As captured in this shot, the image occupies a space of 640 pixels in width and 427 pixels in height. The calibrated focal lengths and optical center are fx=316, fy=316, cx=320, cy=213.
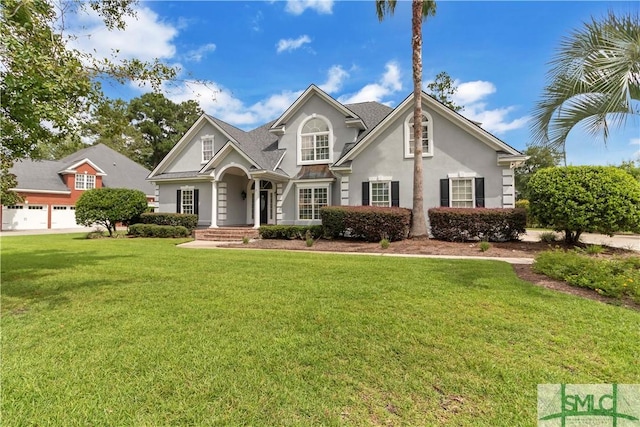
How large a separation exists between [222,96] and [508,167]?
1286 centimetres

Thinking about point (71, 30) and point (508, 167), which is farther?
point (508, 167)

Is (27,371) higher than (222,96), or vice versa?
(222,96)

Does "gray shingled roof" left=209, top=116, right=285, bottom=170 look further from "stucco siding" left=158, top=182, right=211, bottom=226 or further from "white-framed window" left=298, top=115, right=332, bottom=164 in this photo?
"stucco siding" left=158, top=182, right=211, bottom=226

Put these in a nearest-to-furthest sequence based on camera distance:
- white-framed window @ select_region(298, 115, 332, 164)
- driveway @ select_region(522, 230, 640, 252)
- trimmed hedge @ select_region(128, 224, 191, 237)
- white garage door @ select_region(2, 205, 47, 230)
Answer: driveway @ select_region(522, 230, 640, 252) < trimmed hedge @ select_region(128, 224, 191, 237) < white-framed window @ select_region(298, 115, 332, 164) < white garage door @ select_region(2, 205, 47, 230)

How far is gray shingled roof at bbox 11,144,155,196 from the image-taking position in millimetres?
27656

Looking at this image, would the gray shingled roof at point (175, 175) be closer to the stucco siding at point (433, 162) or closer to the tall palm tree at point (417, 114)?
the stucco siding at point (433, 162)

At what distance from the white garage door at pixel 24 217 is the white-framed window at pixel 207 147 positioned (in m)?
18.5

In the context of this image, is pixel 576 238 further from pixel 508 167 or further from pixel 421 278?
pixel 421 278

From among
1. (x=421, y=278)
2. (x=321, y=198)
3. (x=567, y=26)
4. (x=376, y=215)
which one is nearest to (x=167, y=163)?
(x=321, y=198)

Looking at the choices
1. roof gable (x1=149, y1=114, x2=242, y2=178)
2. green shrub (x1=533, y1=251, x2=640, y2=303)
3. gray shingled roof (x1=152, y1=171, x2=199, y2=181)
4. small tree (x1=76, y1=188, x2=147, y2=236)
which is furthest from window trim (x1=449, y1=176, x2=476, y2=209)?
small tree (x1=76, y1=188, x2=147, y2=236)

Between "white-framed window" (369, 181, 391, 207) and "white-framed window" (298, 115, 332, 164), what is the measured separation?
3.52 m

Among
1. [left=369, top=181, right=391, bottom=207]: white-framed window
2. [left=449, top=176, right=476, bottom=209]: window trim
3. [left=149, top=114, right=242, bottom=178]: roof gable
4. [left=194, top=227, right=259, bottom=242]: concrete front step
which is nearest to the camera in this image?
[left=449, top=176, right=476, bottom=209]: window trim

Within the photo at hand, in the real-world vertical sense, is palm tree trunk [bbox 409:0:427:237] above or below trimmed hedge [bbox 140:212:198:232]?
above

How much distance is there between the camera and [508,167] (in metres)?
14.1
